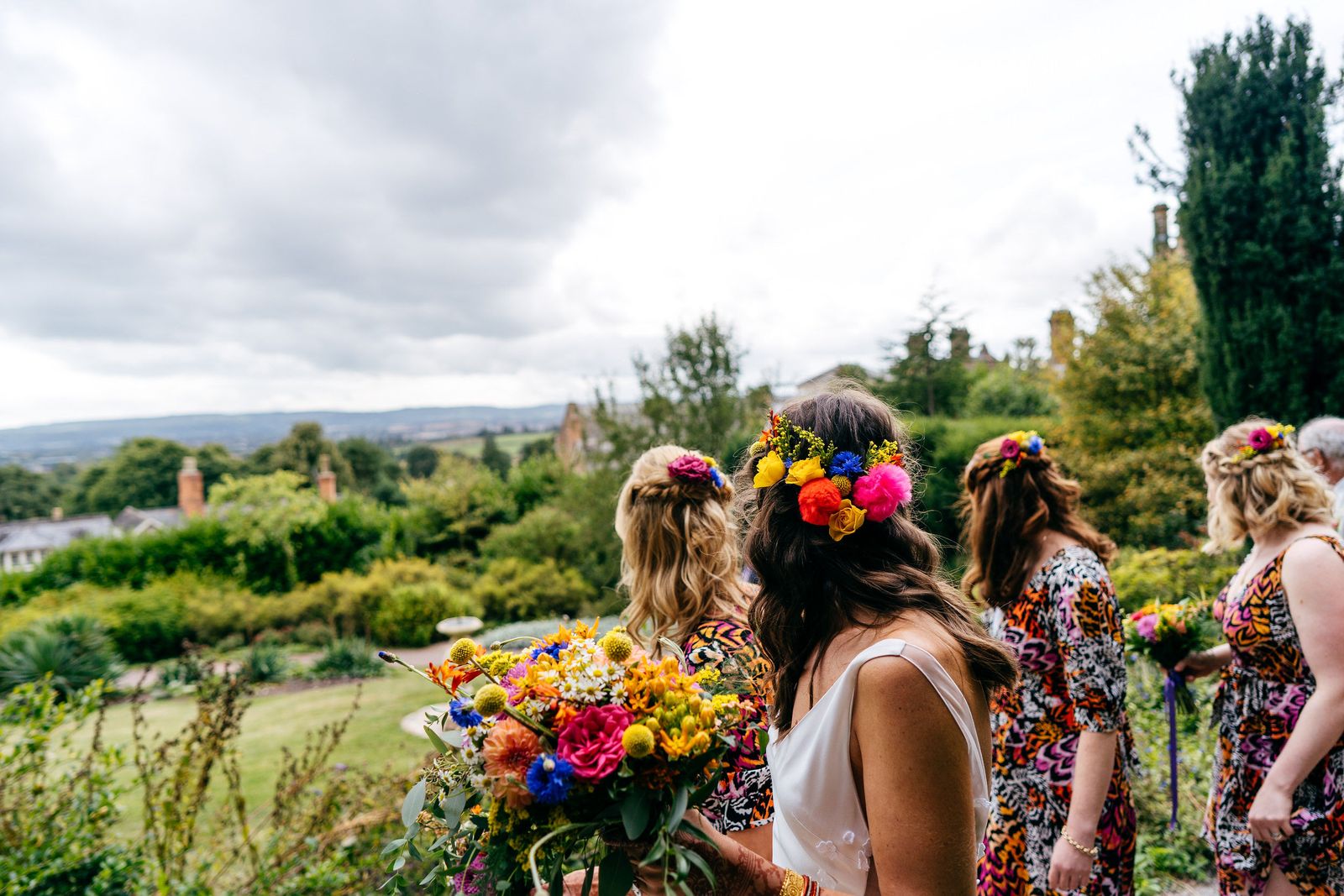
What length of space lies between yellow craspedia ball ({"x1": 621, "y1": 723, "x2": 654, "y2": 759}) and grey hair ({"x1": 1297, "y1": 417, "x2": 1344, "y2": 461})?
364 centimetres

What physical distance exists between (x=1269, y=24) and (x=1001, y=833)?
11.1 metres

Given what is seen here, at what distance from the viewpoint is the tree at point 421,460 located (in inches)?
2697

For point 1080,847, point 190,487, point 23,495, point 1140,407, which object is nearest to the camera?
point 1080,847

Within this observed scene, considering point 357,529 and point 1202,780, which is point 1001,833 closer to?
point 1202,780

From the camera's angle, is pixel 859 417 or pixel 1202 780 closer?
pixel 859 417

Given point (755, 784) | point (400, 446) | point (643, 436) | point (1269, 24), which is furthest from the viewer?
point (400, 446)

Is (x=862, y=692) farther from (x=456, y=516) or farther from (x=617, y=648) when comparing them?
(x=456, y=516)

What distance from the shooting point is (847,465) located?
59.6 inches

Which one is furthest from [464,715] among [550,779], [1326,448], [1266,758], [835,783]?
[1326,448]

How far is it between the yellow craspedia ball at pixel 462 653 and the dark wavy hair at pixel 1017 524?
6.52ft

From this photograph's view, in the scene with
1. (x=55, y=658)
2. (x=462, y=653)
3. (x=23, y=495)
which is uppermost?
(x=462, y=653)

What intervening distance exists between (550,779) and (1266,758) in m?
2.72

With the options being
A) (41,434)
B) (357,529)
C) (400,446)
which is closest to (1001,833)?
(357,529)

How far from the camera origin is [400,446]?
75812mm
